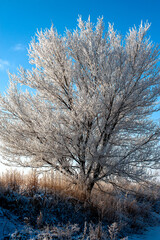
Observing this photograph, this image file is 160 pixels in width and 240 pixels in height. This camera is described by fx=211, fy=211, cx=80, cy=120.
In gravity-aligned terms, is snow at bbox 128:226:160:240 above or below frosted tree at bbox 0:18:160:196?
below

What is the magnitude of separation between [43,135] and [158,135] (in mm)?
3426

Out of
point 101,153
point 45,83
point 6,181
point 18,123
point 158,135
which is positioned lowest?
point 6,181

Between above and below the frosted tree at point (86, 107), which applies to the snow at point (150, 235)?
below

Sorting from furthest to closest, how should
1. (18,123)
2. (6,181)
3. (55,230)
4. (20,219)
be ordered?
1. (18,123)
2. (6,181)
3. (20,219)
4. (55,230)

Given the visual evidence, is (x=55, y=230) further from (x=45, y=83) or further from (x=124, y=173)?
(x=45, y=83)

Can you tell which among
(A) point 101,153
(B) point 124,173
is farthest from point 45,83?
(B) point 124,173

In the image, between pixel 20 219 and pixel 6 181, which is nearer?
pixel 20 219

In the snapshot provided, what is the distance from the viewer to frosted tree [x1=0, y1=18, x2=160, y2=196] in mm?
5824

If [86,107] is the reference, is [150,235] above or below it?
below

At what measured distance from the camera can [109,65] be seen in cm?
561

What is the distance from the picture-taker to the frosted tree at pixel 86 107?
582 centimetres

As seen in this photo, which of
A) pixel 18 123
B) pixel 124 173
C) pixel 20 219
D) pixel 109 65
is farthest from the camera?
pixel 18 123

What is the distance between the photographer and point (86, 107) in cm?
531

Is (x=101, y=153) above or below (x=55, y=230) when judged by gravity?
above
